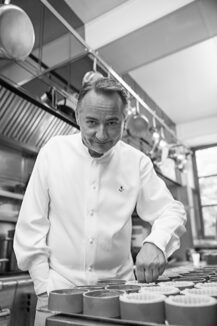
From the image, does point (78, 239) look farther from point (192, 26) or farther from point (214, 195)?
point (214, 195)

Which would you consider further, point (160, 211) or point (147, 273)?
point (160, 211)

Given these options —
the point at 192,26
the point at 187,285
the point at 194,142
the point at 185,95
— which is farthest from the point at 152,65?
the point at 187,285

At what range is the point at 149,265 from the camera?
100 cm

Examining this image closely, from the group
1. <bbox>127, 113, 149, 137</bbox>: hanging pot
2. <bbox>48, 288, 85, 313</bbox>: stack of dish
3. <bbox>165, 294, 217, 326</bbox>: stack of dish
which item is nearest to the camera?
<bbox>165, 294, 217, 326</bbox>: stack of dish

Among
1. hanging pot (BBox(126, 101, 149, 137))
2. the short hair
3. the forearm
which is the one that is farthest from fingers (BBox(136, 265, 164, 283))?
hanging pot (BBox(126, 101, 149, 137))

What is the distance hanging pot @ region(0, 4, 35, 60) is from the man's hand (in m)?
1.61

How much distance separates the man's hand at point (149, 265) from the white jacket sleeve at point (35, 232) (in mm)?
387

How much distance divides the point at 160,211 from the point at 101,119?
0.52 m

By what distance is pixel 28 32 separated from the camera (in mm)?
2123

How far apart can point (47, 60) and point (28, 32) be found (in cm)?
126

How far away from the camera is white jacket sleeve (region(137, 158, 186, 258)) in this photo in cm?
117

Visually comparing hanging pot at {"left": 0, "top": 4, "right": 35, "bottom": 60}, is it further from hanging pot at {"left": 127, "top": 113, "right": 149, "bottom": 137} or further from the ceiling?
hanging pot at {"left": 127, "top": 113, "right": 149, "bottom": 137}

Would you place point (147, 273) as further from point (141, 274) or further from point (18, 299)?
point (18, 299)

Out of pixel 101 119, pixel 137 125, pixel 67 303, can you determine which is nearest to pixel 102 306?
pixel 67 303
